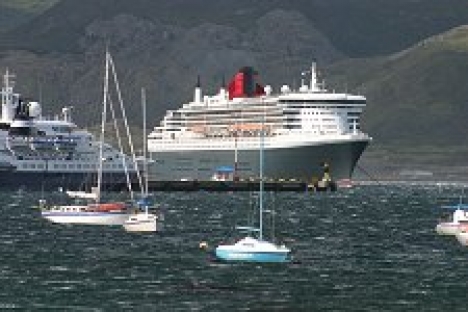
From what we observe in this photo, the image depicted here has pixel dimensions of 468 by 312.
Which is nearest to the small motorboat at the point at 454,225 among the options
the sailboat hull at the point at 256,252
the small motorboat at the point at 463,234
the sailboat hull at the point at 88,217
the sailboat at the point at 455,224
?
the sailboat at the point at 455,224

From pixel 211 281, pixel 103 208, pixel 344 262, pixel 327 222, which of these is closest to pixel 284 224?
pixel 327 222

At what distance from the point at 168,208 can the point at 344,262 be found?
281 ft

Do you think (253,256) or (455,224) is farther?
(455,224)

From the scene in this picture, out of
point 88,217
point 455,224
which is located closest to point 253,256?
point 455,224

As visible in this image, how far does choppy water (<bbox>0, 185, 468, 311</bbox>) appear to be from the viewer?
79688mm

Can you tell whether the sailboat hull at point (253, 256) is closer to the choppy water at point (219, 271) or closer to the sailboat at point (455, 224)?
the choppy water at point (219, 271)

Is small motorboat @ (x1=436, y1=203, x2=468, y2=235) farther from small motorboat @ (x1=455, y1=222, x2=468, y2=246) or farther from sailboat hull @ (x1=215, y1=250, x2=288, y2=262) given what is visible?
sailboat hull @ (x1=215, y1=250, x2=288, y2=262)

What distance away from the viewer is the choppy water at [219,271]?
79688mm

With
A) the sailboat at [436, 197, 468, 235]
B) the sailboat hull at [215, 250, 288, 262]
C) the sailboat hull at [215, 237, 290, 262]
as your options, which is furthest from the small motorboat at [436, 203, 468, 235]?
the sailboat hull at [215, 237, 290, 262]

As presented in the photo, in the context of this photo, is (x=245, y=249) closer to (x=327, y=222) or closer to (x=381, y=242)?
(x=381, y=242)

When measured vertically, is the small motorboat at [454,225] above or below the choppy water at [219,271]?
above

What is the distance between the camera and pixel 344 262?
104m

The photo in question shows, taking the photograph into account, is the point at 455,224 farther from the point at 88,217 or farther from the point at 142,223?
the point at 88,217

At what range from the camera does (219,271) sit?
311ft
